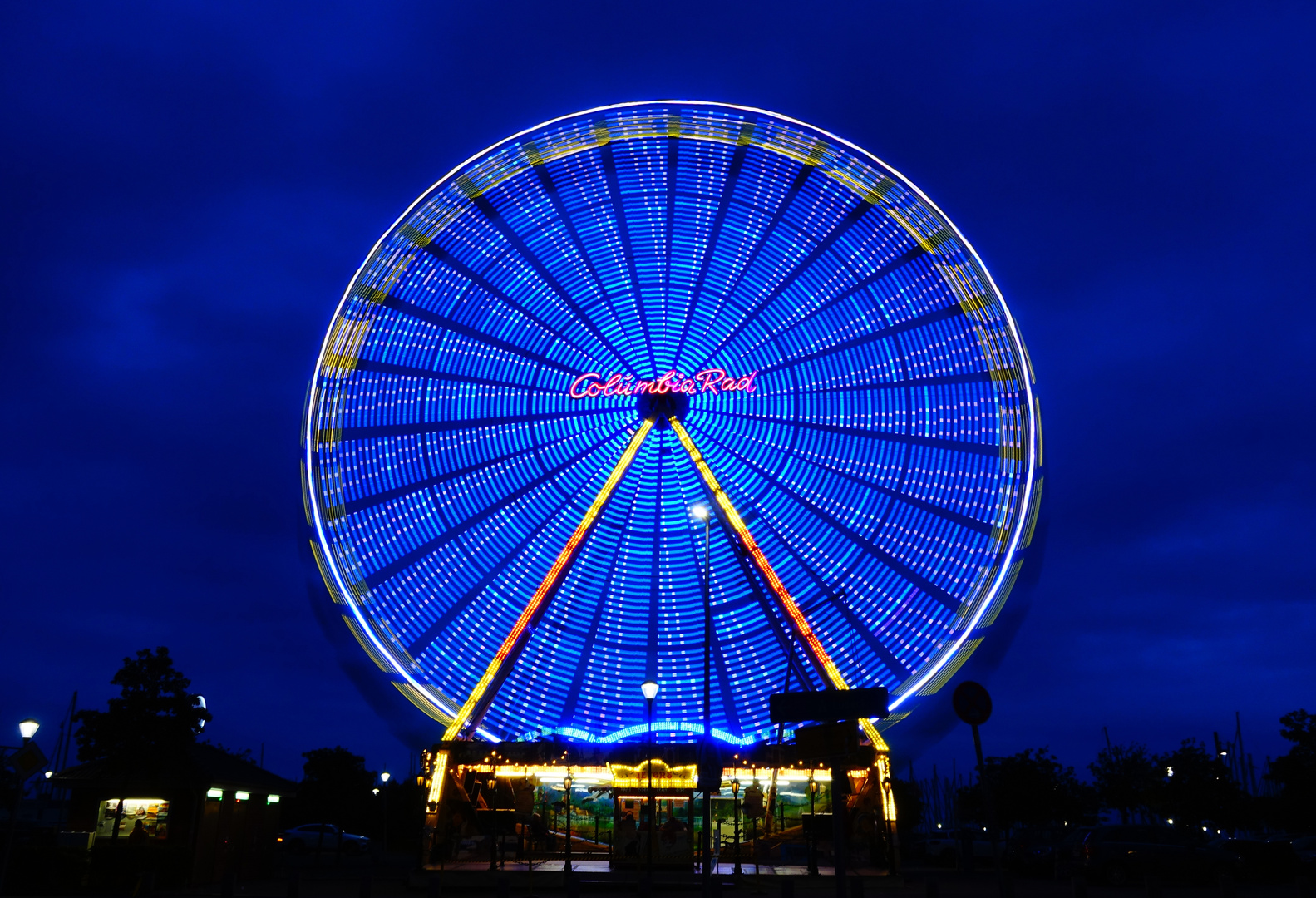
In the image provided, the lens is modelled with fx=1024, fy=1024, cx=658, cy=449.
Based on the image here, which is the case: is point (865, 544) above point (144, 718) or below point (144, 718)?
above

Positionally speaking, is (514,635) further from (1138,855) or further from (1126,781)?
(1126,781)

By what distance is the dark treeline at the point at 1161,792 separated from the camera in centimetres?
2688

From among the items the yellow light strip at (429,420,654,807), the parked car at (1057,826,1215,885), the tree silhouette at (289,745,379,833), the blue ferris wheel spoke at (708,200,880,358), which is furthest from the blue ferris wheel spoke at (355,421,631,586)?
the tree silhouette at (289,745,379,833)

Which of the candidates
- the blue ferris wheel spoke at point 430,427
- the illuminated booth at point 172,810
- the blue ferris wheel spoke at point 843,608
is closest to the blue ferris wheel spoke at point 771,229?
the blue ferris wheel spoke at point 430,427

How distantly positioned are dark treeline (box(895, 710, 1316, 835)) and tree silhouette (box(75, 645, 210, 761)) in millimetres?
18506

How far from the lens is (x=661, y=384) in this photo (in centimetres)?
2072

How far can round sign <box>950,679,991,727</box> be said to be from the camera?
355 inches

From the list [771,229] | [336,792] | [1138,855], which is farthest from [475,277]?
[336,792]

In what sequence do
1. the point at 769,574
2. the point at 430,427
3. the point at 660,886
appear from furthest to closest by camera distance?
the point at 430,427 < the point at 769,574 < the point at 660,886

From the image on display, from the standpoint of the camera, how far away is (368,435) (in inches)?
795

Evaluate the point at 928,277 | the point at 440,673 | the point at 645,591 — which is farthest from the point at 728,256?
the point at 440,673

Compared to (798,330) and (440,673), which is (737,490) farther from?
(440,673)

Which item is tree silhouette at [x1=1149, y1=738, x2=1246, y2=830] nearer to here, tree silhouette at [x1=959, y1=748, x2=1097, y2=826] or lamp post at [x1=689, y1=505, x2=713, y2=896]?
tree silhouette at [x1=959, y1=748, x2=1097, y2=826]

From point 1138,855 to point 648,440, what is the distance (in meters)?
11.7
